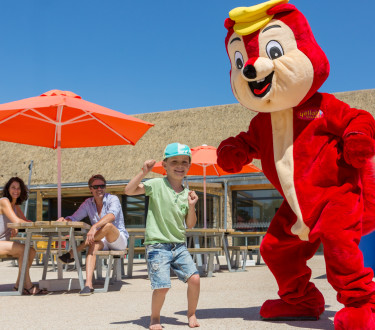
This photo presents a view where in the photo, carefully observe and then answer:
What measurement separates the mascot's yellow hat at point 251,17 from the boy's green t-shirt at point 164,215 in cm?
121

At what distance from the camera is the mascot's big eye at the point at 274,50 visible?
11.9ft

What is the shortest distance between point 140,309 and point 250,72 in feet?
6.97

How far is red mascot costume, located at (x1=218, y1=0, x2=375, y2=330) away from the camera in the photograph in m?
3.29

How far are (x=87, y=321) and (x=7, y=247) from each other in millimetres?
2387

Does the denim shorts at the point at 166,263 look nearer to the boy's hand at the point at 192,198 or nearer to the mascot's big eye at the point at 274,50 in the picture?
the boy's hand at the point at 192,198

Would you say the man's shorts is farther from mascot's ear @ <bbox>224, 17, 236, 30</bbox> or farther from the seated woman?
mascot's ear @ <bbox>224, 17, 236, 30</bbox>

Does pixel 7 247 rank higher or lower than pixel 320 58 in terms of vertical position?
lower

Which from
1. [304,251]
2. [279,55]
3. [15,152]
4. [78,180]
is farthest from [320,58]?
[15,152]

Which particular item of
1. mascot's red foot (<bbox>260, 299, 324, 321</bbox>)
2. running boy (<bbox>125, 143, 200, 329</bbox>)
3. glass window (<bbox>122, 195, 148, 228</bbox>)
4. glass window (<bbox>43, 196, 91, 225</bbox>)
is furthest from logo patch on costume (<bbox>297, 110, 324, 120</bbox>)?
glass window (<bbox>43, 196, 91, 225</bbox>)

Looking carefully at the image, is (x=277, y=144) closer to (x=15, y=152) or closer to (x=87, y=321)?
(x=87, y=321)

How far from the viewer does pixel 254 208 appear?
51.0 feet

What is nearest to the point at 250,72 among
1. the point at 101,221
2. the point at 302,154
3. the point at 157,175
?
the point at 302,154

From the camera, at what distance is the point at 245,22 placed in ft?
12.3

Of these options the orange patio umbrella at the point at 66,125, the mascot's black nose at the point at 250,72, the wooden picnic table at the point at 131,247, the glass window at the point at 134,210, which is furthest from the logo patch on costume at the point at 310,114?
the glass window at the point at 134,210
